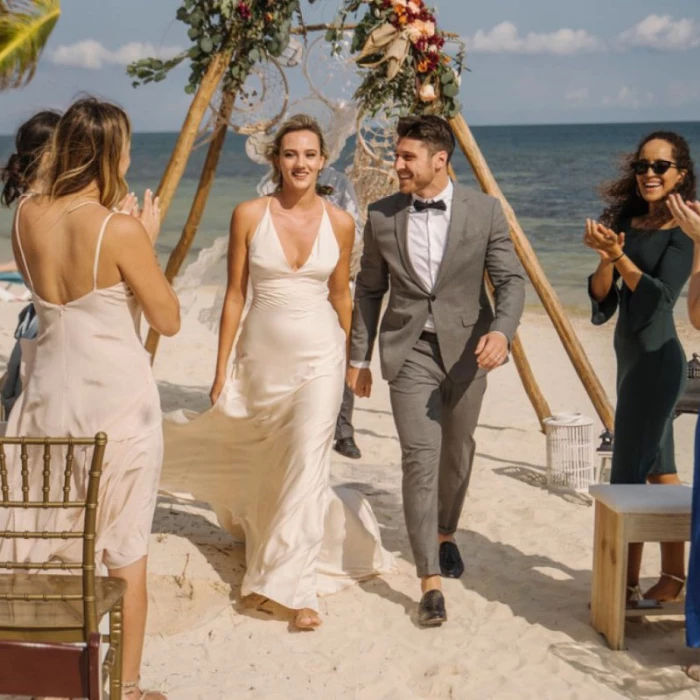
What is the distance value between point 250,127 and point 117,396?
3644 millimetres

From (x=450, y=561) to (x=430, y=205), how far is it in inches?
70.1

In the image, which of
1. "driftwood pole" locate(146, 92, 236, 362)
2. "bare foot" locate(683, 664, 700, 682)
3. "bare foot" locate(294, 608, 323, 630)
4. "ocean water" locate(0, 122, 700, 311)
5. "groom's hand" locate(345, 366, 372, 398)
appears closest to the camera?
"bare foot" locate(683, 664, 700, 682)

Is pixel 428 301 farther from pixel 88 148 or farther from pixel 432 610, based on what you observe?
pixel 88 148

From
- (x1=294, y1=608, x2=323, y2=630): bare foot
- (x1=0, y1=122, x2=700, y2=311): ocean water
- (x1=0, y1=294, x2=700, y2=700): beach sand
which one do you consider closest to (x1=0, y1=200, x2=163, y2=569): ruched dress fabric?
(x1=0, y1=294, x2=700, y2=700): beach sand

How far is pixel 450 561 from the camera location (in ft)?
18.3

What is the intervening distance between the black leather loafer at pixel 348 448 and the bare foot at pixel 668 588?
3.16m

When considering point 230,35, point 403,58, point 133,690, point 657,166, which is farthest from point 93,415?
point 403,58

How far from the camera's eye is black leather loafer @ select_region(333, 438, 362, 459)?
7.84 m

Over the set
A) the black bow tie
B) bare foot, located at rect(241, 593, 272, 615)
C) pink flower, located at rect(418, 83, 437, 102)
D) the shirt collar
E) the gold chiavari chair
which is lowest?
bare foot, located at rect(241, 593, 272, 615)

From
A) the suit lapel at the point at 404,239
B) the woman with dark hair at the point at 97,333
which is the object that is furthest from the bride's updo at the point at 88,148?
the suit lapel at the point at 404,239

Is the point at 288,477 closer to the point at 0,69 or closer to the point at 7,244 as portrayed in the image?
the point at 0,69

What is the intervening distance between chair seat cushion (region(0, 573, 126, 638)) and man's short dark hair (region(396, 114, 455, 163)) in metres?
2.51

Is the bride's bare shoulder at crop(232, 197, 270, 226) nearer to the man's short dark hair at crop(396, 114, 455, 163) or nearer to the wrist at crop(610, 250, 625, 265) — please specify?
the man's short dark hair at crop(396, 114, 455, 163)

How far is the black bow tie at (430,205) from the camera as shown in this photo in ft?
16.7
